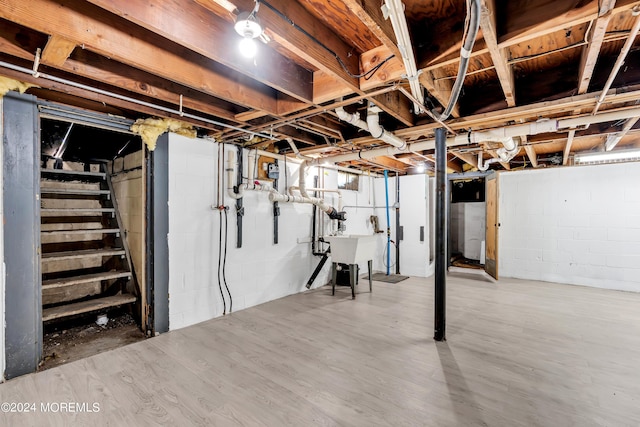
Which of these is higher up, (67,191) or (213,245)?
(67,191)

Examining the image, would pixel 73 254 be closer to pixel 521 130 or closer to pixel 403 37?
pixel 403 37

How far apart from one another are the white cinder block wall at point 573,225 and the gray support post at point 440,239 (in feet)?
11.5

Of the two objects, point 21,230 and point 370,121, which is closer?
point 21,230

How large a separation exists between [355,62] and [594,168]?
5106 millimetres

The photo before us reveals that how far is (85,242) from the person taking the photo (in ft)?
12.1

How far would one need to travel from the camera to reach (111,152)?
3.83 m

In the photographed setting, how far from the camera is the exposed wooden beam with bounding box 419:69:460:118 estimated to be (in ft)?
6.13

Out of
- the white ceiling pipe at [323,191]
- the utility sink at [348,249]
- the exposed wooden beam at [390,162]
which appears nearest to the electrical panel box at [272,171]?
the white ceiling pipe at [323,191]

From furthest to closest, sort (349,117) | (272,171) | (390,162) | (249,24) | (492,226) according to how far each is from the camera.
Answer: (492,226) → (390,162) → (272,171) → (349,117) → (249,24)

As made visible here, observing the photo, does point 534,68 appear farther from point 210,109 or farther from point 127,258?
point 127,258

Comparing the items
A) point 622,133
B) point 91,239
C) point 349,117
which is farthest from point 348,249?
point 91,239

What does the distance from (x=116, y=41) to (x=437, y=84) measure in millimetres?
1990

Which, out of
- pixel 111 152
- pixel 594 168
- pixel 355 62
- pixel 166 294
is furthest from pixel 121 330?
pixel 594 168

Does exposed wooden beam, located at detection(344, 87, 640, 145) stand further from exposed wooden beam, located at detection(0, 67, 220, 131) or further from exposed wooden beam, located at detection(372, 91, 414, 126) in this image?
exposed wooden beam, located at detection(0, 67, 220, 131)
